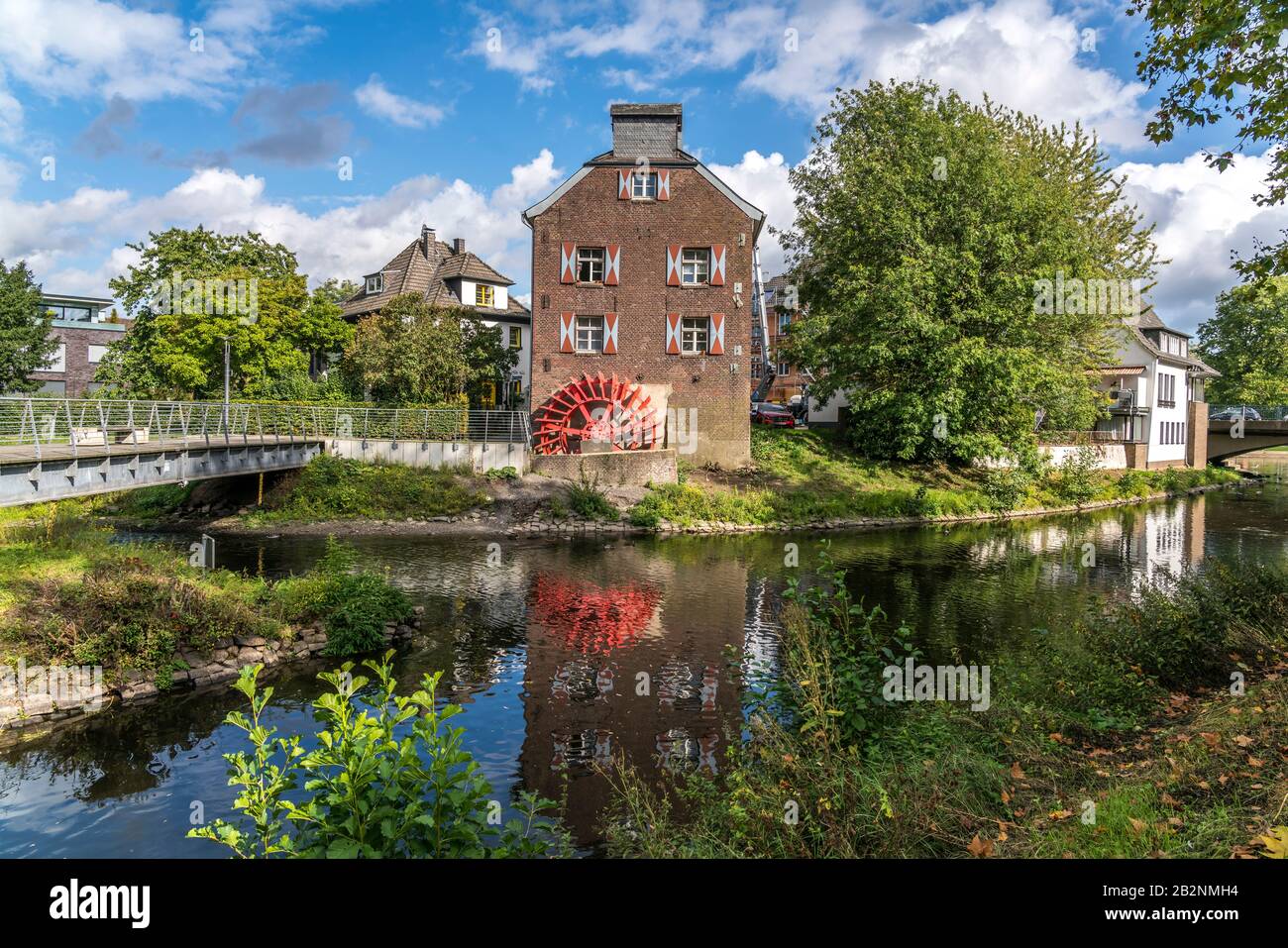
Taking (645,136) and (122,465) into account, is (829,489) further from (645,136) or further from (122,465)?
(122,465)

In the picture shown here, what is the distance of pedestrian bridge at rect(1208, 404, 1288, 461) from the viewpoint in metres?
50.8

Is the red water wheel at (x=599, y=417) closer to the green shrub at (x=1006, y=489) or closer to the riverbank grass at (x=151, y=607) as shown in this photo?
the green shrub at (x=1006, y=489)

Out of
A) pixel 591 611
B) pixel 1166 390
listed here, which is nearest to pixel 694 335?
pixel 591 611

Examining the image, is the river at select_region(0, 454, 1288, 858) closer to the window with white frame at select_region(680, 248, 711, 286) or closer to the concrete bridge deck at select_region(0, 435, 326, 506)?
the concrete bridge deck at select_region(0, 435, 326, 506)

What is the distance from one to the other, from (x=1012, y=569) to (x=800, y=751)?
1629 cm

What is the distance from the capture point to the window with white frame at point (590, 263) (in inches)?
1405

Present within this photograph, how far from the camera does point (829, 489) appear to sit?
111 feet

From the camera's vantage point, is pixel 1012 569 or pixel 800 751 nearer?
pixel 800 751

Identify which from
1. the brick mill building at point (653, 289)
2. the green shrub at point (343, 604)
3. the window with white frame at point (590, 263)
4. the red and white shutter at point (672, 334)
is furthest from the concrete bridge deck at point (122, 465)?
the red and white shutter at point (672, 334)

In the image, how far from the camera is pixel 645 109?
3475 cm

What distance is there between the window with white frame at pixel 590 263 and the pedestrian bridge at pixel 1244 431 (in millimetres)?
43228
